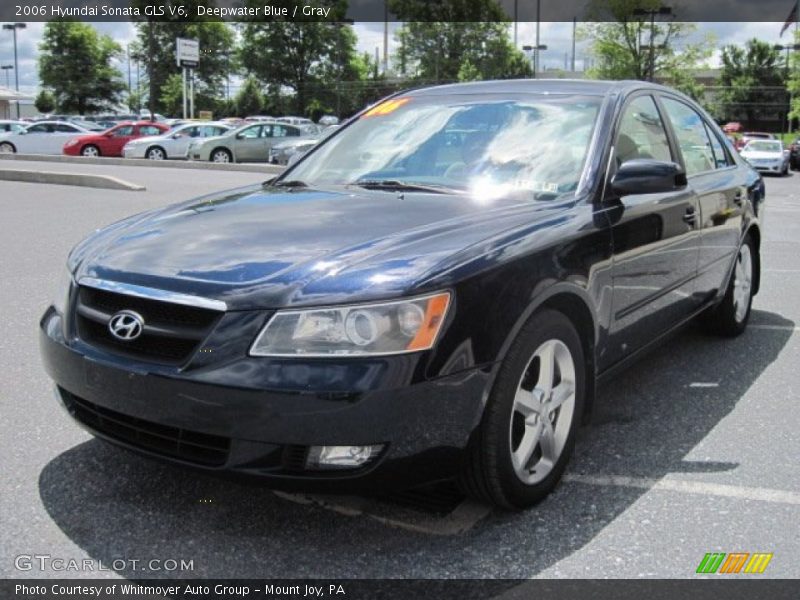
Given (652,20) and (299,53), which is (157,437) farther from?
(299,53)

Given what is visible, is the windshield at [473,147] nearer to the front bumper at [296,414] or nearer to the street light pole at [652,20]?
the front bumper at [296,414]

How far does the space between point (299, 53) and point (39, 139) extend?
136ft

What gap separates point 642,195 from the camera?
12.6 feet

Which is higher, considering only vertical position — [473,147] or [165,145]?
[165,145]

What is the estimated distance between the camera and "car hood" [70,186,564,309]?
2.58 meters

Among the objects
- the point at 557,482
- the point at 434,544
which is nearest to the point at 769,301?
the point at 557,482

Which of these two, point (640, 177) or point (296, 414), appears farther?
point (640, 177)

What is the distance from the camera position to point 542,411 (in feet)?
9.99

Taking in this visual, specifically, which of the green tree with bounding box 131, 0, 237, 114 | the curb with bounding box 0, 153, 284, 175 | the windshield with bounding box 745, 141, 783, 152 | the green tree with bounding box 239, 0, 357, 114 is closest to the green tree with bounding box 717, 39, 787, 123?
the green tree with bounding box 239, 0, 357, 114

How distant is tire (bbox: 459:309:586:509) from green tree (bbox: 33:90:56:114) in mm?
73790

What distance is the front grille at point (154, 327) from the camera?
8.45 feet

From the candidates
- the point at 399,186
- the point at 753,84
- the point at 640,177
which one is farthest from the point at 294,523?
the point at 753,84

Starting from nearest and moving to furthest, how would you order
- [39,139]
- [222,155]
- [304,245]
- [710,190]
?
[304,245]
[710,190]
[222,155]
[39,139]

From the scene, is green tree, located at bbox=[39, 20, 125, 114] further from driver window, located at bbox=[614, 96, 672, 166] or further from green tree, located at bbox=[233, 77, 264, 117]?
driver window, located at bbox=[614, 96, 672, 166]
